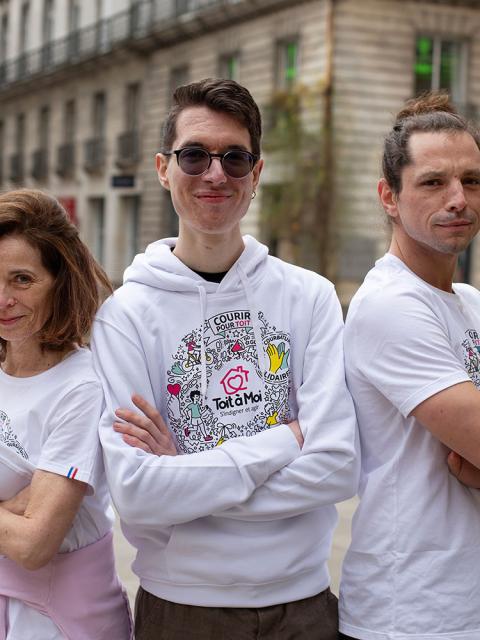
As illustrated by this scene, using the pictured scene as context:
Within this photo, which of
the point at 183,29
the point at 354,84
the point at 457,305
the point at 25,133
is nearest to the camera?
the point at 457,305

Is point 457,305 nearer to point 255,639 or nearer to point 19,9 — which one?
point 255,639

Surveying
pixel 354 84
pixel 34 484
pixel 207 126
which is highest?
pixel 354 84

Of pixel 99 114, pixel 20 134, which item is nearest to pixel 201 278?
pixel 99 114

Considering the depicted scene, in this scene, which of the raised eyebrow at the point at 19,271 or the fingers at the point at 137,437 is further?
the raised eyebrow at the point at 19,271

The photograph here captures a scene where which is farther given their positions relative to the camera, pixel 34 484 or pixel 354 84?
pixel 354 84

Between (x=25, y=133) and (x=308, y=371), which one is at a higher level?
(x=25, y=133)

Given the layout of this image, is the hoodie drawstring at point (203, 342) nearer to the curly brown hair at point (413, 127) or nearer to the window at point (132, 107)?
the curly brown hair at point (413, 127)

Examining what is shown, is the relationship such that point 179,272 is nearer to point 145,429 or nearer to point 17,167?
point 145,429

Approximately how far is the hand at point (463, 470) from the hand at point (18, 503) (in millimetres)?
1107

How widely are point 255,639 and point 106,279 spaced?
1.09m

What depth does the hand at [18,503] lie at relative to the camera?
2695 mm

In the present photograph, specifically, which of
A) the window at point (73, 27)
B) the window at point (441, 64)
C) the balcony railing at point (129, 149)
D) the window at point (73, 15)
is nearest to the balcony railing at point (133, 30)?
the window at point (73, 27)

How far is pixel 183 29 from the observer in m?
27.5

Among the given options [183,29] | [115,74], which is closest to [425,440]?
[183,29]
